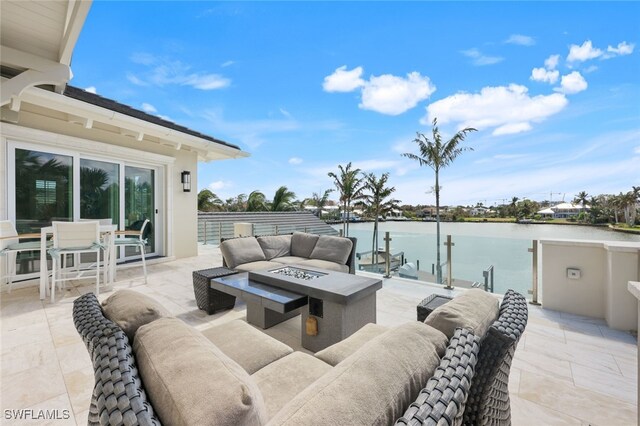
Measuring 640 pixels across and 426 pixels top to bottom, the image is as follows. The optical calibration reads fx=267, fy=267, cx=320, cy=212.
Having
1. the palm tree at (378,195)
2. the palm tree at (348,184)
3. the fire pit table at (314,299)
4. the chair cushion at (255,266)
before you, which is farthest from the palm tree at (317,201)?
the fire pit table at (314,299)

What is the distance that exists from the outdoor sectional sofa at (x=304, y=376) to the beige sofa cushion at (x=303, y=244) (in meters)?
3.49

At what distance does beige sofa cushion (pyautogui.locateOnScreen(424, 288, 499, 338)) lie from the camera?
3.82 feet

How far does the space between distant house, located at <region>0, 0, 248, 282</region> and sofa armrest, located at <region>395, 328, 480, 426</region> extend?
427 cm

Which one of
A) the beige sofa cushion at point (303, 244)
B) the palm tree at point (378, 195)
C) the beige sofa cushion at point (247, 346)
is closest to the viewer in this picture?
the beige sofa cushion at point (247, 346)

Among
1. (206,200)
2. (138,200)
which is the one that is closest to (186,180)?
(138,200)

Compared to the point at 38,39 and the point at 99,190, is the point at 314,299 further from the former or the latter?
the point at 99,190

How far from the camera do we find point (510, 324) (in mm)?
1138

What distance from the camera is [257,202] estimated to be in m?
18.9

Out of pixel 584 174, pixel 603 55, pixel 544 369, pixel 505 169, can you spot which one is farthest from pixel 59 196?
pixel 505 169

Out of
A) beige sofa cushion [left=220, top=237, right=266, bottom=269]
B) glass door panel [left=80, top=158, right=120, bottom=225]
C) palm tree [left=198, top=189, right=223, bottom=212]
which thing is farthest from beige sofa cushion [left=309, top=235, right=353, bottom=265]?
palm tree [left=198, top=189, right=223, bottom=212]

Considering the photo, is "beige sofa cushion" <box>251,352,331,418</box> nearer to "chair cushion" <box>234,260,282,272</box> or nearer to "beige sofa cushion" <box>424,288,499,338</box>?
"beige sofa cushion" <box>424,288,499,338</box>

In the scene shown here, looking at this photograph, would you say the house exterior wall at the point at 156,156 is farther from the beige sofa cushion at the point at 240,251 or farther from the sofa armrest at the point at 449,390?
the sofa armrest at the point at 449,390

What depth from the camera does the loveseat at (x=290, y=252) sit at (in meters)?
4.24

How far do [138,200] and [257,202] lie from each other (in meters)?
12.5
